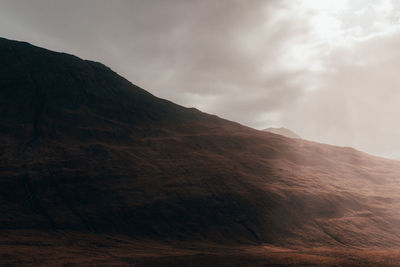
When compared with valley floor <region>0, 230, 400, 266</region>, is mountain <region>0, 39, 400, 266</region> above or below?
above

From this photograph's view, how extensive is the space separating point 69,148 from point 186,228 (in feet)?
150

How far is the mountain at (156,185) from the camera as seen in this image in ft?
202

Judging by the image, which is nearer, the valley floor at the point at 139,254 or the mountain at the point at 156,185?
the valley floor at the point at 139,254

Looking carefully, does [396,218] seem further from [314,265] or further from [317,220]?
[314,265]

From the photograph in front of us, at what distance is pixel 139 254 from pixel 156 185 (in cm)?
2897

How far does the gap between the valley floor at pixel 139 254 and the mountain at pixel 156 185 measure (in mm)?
446

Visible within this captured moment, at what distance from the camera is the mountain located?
61438 mm

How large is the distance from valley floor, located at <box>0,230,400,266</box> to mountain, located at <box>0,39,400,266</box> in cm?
45

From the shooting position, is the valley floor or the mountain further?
the mountain

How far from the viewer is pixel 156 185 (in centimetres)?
7819

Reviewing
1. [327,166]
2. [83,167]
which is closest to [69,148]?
[83,167]

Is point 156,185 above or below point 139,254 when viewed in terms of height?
above

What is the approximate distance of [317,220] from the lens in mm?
73562

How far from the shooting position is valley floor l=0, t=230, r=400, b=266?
43.3 metres
